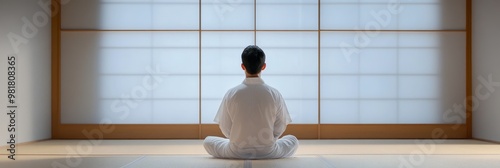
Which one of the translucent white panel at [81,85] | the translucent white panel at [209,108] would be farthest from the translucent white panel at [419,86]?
the translucent white panel at [81,85]

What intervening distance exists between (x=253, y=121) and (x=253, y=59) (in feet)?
1.23

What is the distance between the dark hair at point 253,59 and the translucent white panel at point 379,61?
2.65m

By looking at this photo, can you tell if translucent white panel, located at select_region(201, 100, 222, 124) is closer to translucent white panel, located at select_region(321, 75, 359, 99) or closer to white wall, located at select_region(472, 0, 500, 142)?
translucent white panel, located at select_region(321, 75, 359, 99)

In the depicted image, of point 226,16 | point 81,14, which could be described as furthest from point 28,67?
point 226,16

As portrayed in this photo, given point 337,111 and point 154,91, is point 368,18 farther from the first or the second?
point 154,91

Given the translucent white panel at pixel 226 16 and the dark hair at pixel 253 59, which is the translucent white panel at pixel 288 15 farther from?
the dark hair at pixel 253 59

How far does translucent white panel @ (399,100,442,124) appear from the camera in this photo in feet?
22.1

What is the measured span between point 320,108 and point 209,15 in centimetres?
139

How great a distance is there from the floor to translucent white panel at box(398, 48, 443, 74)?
74 cm

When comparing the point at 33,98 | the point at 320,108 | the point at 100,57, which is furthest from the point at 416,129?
the point at 33,98

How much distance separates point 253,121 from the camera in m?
4.22

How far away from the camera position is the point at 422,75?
6.74 metres

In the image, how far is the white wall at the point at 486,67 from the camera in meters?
6.14

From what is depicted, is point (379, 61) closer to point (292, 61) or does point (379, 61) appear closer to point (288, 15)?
point (292, 61)
